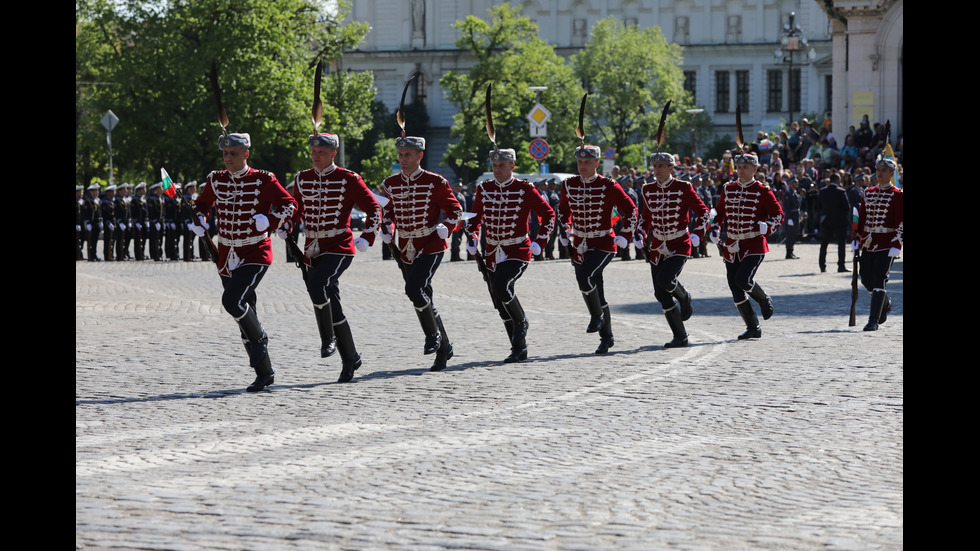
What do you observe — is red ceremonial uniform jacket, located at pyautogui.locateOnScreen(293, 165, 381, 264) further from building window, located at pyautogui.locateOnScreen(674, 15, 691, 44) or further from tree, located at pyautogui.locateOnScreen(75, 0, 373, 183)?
building window, located at pyautogui.locateOnScreen(674, 15, 691, 44)

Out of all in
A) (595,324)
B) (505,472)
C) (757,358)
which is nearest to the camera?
(505,472)

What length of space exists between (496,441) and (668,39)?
289 feet

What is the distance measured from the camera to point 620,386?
35.6ft

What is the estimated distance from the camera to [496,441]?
8.42m

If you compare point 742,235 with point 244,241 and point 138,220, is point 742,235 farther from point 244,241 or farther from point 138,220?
point 138,220

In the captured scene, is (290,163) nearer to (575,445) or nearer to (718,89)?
(718,89)

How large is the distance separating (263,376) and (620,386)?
2.50m

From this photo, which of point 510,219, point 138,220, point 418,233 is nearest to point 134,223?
point 138,220

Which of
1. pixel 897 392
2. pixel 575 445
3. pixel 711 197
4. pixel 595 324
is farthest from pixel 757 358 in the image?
pixel 711 197

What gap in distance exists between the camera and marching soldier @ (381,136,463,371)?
11977 mm

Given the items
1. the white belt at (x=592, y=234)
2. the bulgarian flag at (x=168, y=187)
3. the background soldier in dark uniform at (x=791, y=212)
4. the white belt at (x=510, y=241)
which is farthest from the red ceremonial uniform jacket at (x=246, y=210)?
the background soldier in dark uniform at (x=791, y=212)

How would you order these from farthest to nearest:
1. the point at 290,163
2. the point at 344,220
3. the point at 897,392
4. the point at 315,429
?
→ the point at 290,163
the point at 344,220
the point at 897,392
the point at 315,429

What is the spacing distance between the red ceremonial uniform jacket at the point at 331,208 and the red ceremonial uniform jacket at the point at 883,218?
5.94 m

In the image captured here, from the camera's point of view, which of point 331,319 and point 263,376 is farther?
point 331,319
